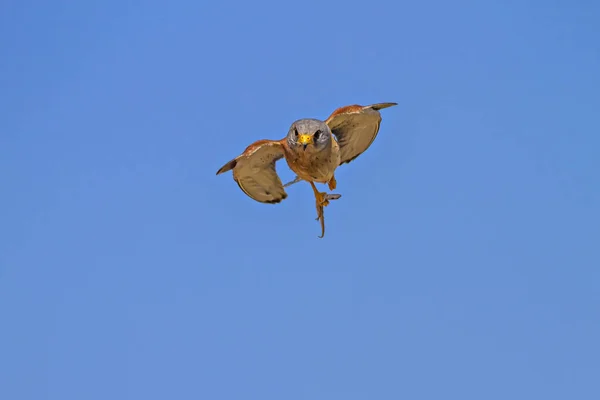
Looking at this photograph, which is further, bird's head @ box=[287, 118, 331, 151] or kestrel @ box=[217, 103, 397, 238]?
kestrel @ box=[217, 103, 397, 238]

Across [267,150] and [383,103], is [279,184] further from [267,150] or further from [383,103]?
[383,103]

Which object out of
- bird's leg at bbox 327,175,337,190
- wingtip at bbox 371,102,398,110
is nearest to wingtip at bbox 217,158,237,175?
bird's leg at bbox 327,175,337,190

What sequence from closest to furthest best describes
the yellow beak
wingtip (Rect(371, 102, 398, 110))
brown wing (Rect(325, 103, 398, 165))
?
1. the yellow beak
2. wingtip (Rect(371, 102, 398, 110))
3. brown wing (Rect(325, 103, 398, 165))

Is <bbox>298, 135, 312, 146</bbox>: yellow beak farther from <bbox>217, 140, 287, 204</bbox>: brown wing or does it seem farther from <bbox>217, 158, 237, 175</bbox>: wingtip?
<bbox>217, 158, 237, 175</bbox>: wingtip

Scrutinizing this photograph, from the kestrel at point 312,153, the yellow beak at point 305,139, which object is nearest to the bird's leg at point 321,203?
the kestrel at point 312,153

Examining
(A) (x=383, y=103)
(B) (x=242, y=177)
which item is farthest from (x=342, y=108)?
(B) (x=242, y=177)

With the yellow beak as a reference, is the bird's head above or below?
above

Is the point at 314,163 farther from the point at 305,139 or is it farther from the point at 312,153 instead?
the point at 305,139

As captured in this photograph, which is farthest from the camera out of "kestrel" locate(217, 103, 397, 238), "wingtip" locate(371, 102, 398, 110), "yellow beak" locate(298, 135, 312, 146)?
"wingtip" locate(371, 102, 398, 110)

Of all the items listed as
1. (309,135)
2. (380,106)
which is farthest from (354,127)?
(309,135)
